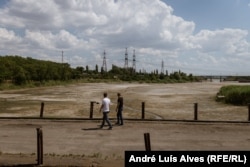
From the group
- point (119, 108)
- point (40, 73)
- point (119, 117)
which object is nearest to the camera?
point (119, 108)

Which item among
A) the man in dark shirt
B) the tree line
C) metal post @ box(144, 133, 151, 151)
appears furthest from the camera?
the tree line

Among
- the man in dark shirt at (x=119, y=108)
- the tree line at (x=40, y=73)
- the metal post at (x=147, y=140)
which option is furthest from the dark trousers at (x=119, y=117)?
the tree line at (x=40, y=73)

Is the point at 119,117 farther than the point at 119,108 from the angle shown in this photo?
Yes

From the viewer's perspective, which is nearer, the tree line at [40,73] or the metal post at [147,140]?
the metal post at [147,140]

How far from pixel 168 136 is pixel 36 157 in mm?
6371

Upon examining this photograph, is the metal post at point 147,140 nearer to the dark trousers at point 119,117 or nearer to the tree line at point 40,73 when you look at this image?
the dark trousers at point 119,117

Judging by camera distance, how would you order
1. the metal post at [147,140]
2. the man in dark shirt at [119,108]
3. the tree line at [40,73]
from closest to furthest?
1. the metal post at [147,140]
2. the man in dark shirt at [119,108]
3. the tree line at [40,73]

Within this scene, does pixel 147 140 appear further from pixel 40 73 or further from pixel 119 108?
pixel 40 73

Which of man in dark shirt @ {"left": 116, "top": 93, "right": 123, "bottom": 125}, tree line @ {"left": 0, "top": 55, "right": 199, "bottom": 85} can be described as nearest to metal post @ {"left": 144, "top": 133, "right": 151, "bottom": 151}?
man in dark shirt @ {"left": 116, "top": 93, "right": 123, "bottom": 125}

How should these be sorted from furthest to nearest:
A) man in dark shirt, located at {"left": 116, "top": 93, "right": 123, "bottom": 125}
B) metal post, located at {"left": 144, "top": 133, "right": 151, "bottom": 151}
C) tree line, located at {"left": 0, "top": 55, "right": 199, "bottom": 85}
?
tree line, located at {"left": 0, "top": 55, "right": 199, "bottom": 85}
man in dark shirt, located at {"left": 116, "top": 93, "right": 123, "bottom": 125}
metal post, located at {"left": 144, "top": 133, "right": 151, "bottom": 151}

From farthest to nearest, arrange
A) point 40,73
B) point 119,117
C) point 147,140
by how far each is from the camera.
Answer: point 40,73
point 119,117
point 147,140

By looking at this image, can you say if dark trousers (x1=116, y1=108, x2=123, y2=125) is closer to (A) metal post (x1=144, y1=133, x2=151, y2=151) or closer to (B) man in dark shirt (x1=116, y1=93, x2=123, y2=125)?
(B) man in dark shirt (x1=116, y1=93, x2=123, y2=125)

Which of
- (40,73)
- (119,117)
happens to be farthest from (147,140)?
(40,73)

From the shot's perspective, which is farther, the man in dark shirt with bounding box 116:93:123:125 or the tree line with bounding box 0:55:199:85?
the tree line with bounding box 0:55:199:85
